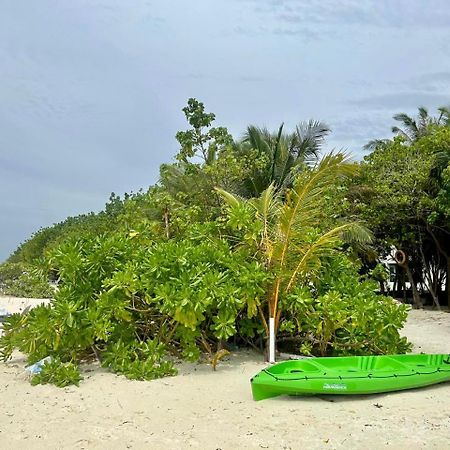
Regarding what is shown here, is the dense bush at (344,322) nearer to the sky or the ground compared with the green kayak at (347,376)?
nearer to the sky

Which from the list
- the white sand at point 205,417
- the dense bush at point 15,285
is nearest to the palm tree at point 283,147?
the dense bush at point 15,285

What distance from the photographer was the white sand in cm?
545

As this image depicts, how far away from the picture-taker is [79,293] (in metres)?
8.40

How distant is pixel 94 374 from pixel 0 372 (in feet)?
5.41

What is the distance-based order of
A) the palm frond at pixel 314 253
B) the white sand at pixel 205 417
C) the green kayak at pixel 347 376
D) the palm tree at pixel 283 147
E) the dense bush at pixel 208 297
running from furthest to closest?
the palm tree at pixel 283 147 < the palm frond at pixel 314 253 < the dense bush at pixel 208 297 < the green kayak at pixel 347 376 < the white sand at pixel 205 417

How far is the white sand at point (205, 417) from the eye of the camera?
5449 millimetres

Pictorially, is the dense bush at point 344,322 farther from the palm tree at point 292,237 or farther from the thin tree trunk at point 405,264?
the thin tree trunk at point 405,264

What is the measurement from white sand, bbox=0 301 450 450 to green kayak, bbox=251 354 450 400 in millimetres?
133

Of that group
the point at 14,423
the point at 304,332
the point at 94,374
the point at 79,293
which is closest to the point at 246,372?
the point at 304,332

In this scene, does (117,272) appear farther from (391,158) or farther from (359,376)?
(391,158)

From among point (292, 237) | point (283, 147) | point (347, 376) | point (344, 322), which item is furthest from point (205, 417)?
point (283, 147)

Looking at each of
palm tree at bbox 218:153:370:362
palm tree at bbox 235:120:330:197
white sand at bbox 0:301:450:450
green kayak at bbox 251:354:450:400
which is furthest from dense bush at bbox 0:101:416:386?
palm tree at bbox 235:120:330:197

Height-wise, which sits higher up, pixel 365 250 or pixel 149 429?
pixel 365 250

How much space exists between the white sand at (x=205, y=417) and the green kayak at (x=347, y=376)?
133mm
